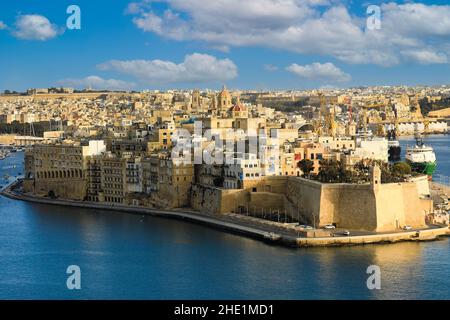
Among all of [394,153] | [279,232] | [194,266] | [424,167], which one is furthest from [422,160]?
[194,266]

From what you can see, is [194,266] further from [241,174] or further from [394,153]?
[394,153]

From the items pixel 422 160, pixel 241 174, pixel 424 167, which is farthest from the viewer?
pixel 422 160

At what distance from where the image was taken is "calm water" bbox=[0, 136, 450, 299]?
1135 centimetres

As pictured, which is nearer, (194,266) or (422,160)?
(194,266)

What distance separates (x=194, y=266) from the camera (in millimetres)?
12828

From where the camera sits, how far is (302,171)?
17359 millimetres

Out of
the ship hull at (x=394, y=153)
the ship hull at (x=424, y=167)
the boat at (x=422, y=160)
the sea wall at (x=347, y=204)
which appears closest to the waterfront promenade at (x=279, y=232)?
the sea wall at (x=347, y=204)

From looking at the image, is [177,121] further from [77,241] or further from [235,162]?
[77,241]

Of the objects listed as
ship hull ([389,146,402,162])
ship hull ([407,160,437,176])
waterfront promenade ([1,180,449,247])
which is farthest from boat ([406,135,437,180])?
waterfront promenade ([1,180,449,247])

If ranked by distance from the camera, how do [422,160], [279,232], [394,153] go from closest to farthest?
[279,232]
[422,160]
[394,153]

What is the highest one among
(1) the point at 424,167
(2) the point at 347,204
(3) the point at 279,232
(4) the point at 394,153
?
(4) the point at 394,153

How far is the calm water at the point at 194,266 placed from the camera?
447 inches

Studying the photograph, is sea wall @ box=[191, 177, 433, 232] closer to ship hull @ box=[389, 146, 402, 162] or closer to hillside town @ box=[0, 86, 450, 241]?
hillside town @ box=[0, 86, 450, 241]

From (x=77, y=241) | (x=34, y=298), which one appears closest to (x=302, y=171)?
(x=77, y=241)
